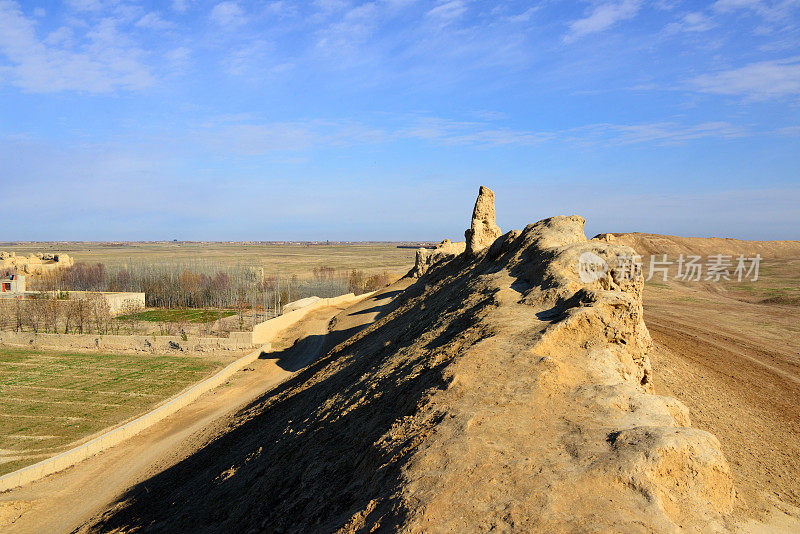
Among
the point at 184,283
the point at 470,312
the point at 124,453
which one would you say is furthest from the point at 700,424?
the point at 184,283

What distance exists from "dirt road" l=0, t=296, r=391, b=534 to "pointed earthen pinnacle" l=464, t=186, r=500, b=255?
12.5 metres

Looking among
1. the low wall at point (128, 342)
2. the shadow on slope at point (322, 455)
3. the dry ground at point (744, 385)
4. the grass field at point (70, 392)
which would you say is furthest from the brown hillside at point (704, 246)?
the shadow on slope at point (322, 455)

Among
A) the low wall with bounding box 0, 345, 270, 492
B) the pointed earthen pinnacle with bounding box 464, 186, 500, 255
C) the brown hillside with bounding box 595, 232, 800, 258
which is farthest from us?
the brown hillside with bounding box 595, 232, 800, 258

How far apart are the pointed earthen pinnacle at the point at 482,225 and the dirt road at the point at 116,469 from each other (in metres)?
12.5

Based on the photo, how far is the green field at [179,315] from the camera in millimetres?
57394

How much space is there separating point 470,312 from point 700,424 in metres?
6.17

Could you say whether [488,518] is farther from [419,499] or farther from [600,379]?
[600,379]

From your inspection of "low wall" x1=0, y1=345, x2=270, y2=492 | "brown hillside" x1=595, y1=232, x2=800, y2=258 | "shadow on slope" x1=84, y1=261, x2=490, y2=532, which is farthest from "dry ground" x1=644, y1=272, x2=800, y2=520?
"brown hillside" x1=595, y1=232, x2=800, y2=258

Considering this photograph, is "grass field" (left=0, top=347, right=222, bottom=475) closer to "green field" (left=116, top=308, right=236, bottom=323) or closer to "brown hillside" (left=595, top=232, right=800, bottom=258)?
"green field" (left=116, top=308, right=236, bottom=323)

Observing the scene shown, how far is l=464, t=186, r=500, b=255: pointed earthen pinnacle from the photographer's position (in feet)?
75.6

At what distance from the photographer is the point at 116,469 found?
59.6 feet

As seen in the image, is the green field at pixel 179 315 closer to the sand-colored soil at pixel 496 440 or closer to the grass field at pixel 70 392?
the grass field at pixel 70 392

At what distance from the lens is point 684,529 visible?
4988 mm

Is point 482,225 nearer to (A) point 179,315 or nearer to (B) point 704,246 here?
(A) point 179,315
